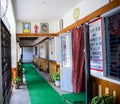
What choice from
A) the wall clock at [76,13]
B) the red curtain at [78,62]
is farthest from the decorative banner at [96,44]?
the wall clock at [76,13]

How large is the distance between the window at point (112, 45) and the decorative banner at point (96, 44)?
26 cm

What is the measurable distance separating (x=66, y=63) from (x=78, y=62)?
130cm

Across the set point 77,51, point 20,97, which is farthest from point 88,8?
point 20,97

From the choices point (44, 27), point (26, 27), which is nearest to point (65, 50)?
point (44, 27)

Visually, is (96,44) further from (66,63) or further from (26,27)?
(26,27)

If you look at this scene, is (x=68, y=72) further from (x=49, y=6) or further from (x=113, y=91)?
(x=113, y=91)

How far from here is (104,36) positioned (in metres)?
4.21

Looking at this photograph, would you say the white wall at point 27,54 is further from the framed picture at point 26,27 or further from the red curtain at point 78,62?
the red curtain at point 78,62

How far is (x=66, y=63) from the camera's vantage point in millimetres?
6949

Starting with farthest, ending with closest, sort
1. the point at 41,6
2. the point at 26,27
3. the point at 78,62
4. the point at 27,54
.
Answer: the point at 27,54
the point at 26,27
the point at 41,6
the point at 78,62

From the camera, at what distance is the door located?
660cm

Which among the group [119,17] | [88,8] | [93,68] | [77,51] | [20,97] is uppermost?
[88,8]

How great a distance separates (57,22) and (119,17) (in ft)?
17.8

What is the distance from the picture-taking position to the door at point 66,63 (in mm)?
6596
